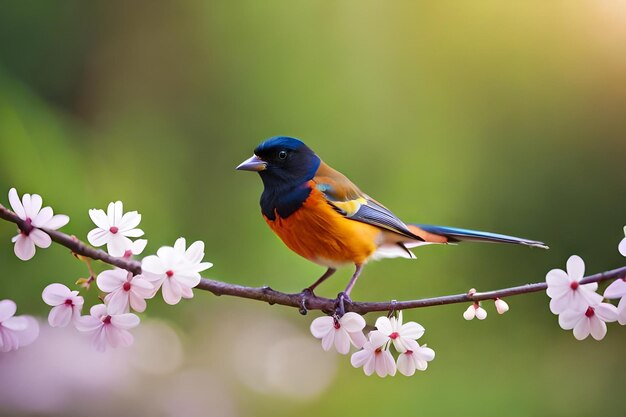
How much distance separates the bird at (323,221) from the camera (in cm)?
56

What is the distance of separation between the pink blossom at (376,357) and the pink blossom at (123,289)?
5.3 inches

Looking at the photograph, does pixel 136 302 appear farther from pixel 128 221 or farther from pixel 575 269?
pixel 575 269

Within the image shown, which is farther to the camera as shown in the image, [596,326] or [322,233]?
[322,233]

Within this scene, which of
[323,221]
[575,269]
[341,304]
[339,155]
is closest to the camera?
[575,269]

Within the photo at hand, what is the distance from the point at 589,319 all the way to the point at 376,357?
127 millimetres

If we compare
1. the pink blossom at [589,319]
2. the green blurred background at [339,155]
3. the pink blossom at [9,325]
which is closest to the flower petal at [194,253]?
the pink blossom at [9,325]

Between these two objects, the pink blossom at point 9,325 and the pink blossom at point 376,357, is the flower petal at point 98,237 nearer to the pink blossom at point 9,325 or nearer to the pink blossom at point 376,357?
the pink blossom at point 9,325

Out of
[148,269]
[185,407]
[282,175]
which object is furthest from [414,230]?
[185,407]

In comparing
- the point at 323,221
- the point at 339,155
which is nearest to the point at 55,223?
the point at 323,221

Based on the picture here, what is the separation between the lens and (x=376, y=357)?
0.43 m

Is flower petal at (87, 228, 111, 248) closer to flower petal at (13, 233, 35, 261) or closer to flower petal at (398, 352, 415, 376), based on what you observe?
flower petal at (13, 233, 35, 261)

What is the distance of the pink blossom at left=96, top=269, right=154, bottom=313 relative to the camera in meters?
0.41

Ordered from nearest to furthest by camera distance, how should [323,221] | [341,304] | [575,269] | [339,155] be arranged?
[575,269], [341,304], [323,221], [339,155]

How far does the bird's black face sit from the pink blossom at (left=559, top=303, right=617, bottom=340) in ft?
0.76
